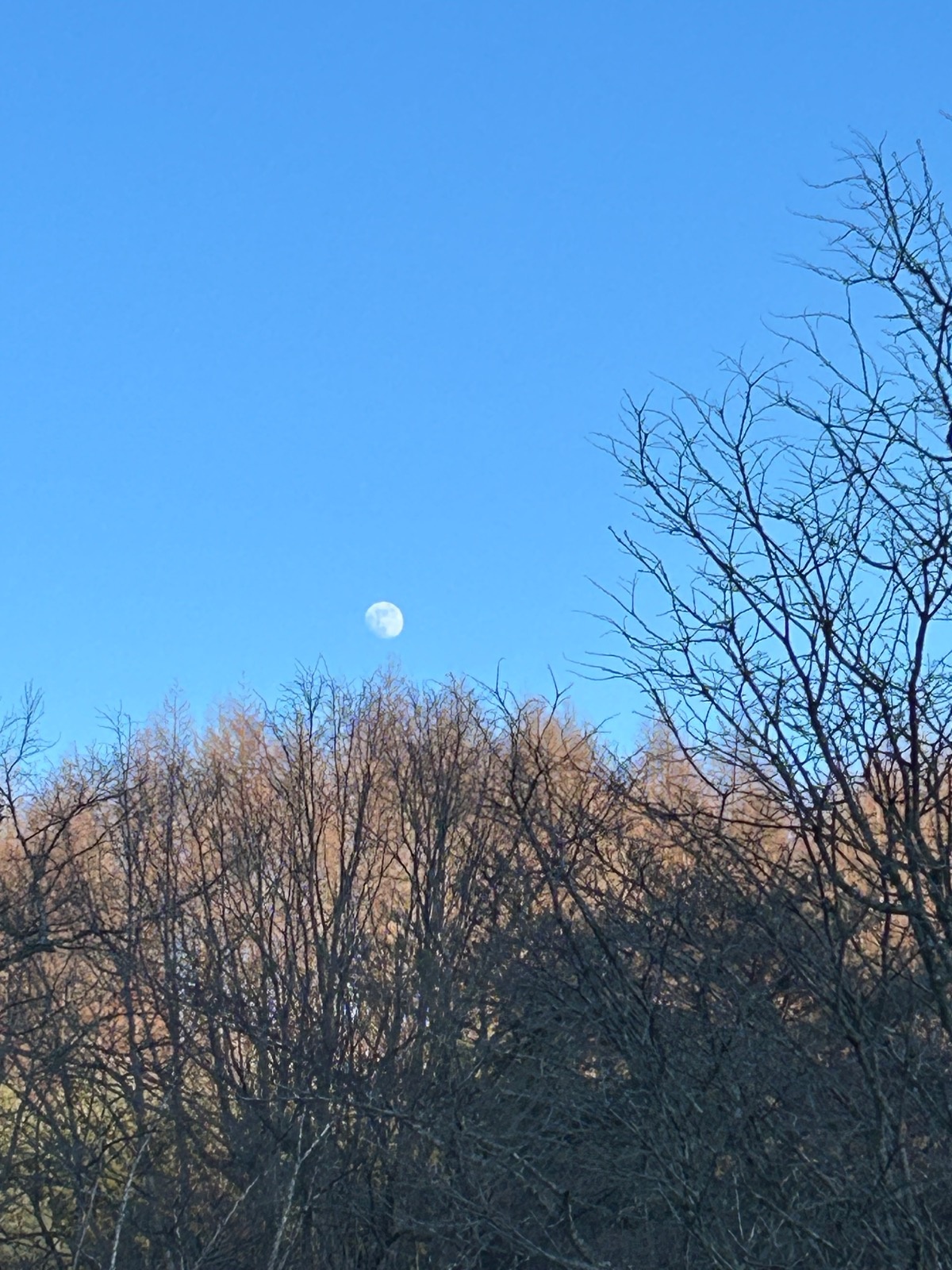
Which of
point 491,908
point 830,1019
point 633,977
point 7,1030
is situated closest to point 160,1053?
point 7,1030

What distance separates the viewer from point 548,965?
6945 mm

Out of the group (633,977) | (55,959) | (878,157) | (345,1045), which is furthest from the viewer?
(55,959)

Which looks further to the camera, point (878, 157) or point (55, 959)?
point (55, 959)

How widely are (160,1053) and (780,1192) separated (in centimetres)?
1298

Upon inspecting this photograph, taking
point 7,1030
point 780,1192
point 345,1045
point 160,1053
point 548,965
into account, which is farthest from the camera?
point 160,1053

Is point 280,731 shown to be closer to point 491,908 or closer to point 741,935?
point 491,908

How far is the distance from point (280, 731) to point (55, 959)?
466 cm

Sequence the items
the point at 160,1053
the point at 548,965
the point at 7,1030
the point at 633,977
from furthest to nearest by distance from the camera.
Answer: the point at 160,1053
the point at 7,1030
the point at 548,965
the point at 633,977

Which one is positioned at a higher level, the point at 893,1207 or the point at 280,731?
the point at 280,731

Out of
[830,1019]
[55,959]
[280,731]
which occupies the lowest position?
[830,1019]

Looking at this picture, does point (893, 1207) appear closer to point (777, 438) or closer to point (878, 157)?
point (777, 438)

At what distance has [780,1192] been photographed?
12.4 ft

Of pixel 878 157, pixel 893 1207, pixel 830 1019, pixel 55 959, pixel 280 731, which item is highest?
pixel 280 731

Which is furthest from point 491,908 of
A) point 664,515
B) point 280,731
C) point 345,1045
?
point 664,515
